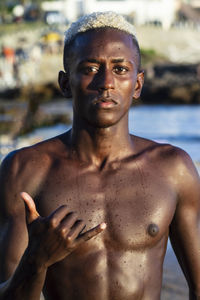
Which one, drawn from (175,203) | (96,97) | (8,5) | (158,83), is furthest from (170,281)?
(8,5)

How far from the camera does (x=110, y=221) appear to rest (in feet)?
8.30

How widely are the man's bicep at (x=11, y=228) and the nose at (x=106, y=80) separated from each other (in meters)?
0.51

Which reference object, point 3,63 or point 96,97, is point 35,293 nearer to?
point 96,97

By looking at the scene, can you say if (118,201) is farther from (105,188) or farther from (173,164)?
(173,164)

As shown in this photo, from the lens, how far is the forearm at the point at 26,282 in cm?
210

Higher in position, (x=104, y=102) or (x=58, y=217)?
(x=104, y=102)

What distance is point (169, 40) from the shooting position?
243ft

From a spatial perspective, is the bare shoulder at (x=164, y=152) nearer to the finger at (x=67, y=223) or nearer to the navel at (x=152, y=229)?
the navel at (x=152, y=229)

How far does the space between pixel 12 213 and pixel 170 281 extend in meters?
3.25

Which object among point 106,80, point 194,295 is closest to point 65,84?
point 106,80

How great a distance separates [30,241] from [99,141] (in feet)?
2.18

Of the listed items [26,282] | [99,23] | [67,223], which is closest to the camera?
[67,223]

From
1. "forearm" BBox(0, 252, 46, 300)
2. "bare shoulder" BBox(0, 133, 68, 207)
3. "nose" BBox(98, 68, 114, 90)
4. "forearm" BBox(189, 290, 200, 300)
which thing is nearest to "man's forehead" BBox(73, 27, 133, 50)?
"nose" BBox(98, 68, 114, 90)

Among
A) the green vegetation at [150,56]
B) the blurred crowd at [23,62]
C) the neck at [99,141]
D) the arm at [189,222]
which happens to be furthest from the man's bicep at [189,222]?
the green vegetation at [150,56]
